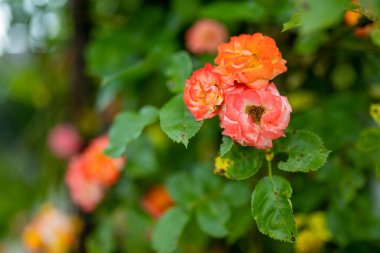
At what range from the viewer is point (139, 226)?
0.87 m

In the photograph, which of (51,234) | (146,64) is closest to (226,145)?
(146,64)

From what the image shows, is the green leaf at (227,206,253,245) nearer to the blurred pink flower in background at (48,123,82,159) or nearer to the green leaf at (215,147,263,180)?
the green leaf at (215,147,263,180)

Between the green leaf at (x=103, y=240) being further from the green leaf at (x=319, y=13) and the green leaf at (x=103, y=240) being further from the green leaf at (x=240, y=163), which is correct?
the green leaf at (x=319, y=13)

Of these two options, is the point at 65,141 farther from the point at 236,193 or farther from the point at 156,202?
the point at 236,193

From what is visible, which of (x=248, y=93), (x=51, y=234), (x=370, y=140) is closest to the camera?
(x=248, y=93)

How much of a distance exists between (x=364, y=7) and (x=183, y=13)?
558mm

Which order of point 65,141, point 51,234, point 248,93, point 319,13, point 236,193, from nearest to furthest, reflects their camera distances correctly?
point 319,13, point 248,93, point 236,193, point 51,234, point 65,141

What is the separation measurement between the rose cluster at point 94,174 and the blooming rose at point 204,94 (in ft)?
1.09

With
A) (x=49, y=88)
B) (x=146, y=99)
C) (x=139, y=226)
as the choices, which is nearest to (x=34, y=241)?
(x=139, y=226)

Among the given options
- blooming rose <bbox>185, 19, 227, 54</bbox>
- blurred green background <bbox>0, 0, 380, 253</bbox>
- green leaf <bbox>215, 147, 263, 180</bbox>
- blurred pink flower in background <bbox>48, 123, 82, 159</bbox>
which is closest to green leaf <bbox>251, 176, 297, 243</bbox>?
green leaf <bbox>215, 147, 263, 180</bbox>

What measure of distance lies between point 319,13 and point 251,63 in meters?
0.12

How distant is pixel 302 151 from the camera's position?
0.53 m

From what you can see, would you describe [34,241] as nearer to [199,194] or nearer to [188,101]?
[199,194]

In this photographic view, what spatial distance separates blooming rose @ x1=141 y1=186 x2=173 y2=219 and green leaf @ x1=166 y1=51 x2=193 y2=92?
1.23 feet
